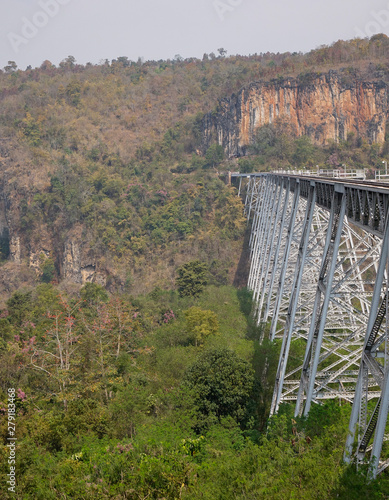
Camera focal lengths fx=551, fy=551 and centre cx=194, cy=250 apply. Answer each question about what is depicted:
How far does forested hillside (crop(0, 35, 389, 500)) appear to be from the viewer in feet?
48.3

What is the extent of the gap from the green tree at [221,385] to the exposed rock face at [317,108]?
5586 cm

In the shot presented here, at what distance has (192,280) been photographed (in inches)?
1892

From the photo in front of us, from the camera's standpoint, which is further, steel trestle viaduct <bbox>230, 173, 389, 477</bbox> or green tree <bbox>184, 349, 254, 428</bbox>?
green tree <bbox>184, 349, 254, 428</bbox>

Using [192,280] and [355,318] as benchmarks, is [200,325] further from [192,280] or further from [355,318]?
[355,318]

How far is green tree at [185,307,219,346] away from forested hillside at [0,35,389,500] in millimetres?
137

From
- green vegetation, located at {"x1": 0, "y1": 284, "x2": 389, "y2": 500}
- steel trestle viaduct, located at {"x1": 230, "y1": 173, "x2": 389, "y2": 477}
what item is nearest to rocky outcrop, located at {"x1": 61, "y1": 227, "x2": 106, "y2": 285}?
green vegetation, located at {"x1": 0, "y1": 284, "x2": 389, "y2": 500}

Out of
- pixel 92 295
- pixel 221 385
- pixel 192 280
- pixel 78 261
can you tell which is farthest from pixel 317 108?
pixel 221 385

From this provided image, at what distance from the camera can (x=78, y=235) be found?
220 ft

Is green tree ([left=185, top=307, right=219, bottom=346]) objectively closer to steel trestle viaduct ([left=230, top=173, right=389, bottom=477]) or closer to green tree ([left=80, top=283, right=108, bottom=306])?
steel trestle viaduct ([left=230, top=173, right=389, bottom=477])

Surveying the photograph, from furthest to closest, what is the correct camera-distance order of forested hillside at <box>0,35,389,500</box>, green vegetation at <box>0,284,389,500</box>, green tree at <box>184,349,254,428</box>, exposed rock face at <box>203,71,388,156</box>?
exposed rock face at <box>203,71,388,156</box> → green tree at <box>184,349,254,428</box> → forested hillside at <box>0,35,389,500</box> → green vegetation at <box>0,284,389,500</box>

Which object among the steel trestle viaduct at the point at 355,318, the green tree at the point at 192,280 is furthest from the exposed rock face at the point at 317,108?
the steel trestle viaduct at the point at 355,318

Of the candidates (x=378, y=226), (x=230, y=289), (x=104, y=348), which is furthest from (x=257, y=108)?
(x=378, y=226)

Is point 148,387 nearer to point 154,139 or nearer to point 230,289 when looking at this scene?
point 230,289

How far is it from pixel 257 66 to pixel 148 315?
226 feet
